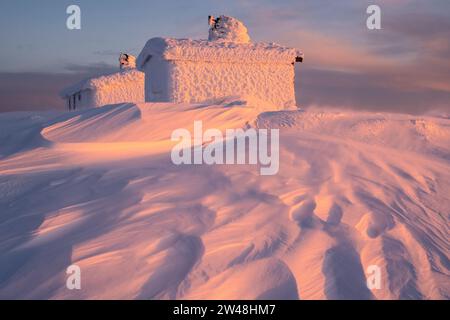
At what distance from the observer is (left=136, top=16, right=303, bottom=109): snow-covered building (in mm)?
10531

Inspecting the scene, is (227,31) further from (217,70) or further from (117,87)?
(117,87)

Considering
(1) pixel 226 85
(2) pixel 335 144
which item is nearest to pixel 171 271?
(2) pixel 335 144

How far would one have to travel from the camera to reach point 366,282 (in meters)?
2.56

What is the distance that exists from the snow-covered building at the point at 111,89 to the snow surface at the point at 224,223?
1400cm

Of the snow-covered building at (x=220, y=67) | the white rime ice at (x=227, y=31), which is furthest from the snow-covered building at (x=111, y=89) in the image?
the white rime ice at (x=227, y=31)

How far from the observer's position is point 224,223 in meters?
3.05

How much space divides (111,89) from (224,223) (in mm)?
17158

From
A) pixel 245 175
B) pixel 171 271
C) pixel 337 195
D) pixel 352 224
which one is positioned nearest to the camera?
pixel 171 271

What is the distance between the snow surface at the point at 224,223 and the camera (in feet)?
8.22

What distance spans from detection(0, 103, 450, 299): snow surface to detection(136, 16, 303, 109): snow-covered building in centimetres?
543

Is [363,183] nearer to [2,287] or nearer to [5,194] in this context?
[2,287]

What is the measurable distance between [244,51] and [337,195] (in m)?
7.92

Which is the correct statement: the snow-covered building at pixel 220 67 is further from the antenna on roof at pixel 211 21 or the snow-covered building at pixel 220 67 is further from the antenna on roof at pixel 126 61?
the antenna on roof at pixel 126 61
